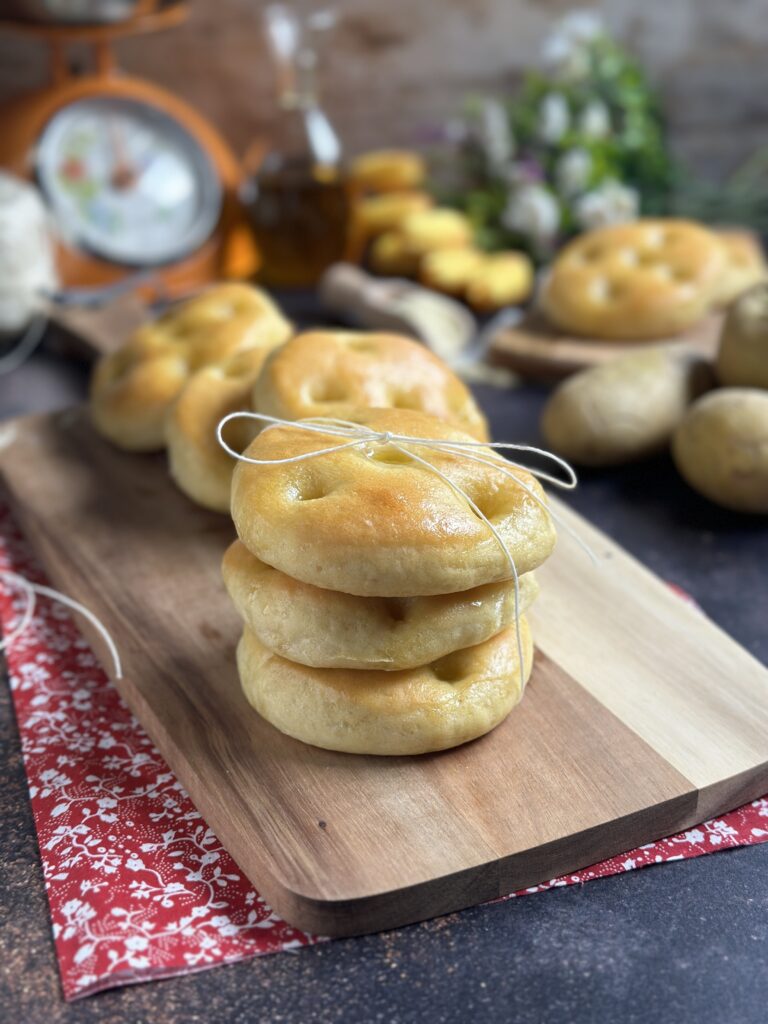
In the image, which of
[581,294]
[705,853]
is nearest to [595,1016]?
[705,853]

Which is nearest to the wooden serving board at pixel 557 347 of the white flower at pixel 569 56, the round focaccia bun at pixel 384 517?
the white flower at pixel 569 56

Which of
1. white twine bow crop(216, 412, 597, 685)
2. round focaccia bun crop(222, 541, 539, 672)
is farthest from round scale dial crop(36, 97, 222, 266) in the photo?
round focaccia bun crop(222, 541, 539, 672)

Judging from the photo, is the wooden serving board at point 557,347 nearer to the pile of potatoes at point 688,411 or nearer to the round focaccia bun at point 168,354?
the pile of potatoes at point 688,411

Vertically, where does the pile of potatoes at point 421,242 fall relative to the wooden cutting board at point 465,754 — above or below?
above

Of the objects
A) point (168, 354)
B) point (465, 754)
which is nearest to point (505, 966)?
point (465, 754)

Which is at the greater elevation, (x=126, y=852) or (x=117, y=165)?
(x=117, y=165)

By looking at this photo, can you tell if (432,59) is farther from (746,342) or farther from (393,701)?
(393,701)

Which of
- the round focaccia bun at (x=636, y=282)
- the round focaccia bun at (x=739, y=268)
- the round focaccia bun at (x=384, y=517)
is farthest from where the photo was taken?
the round focaccia bun at (x=739, y=268)

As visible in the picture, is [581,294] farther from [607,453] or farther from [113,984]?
[113,984]
